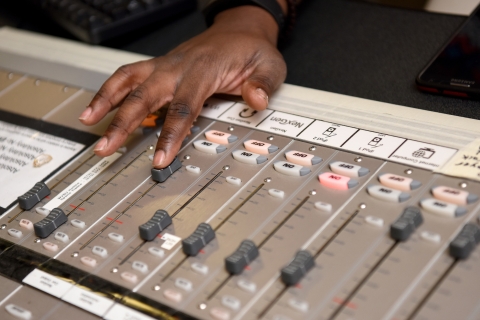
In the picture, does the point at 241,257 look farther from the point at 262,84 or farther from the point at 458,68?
the point at 458,68

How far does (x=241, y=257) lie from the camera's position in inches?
31.4

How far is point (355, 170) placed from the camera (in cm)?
90

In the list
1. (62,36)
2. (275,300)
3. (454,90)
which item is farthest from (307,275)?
(62,36)

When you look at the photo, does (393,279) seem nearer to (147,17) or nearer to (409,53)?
(409,53)

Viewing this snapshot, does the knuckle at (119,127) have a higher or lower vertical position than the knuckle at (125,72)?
lower

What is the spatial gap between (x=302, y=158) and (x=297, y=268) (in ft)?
0.79

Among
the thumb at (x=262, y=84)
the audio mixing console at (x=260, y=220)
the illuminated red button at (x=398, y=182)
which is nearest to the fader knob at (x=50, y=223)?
the audio mixing console at (x=260, y=220)

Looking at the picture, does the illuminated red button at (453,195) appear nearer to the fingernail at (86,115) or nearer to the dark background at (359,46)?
the dark background at (359,46)

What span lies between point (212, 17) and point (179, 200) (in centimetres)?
66

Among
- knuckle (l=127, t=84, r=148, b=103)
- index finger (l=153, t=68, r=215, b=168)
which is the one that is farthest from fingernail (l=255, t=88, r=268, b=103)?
knuckle (l=127, t=84, r=148, b=103)

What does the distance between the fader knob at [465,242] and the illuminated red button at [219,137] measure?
0.44 meters

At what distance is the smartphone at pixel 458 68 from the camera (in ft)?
3.59

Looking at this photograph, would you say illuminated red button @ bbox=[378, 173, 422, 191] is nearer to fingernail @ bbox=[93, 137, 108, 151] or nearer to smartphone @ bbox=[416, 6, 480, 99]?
smartphone @ bbox=[416, 6, 480, 99]

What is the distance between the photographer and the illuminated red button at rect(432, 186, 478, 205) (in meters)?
0.80
